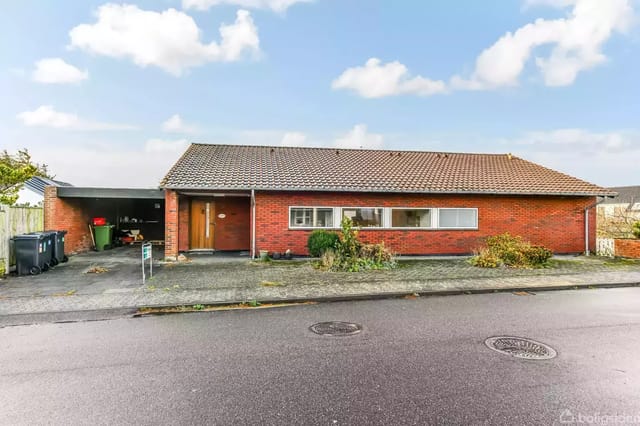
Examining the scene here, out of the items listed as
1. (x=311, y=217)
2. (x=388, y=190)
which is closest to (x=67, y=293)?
(x=311, y=217)

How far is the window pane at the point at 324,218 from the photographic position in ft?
46.8

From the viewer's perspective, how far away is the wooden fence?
10352 mm

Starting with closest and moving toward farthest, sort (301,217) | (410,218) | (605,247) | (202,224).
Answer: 1. (301,217)
2. (410,218)
3. (605,247)
4. (202,224)

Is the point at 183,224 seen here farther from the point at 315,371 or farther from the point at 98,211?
the point at 315,371

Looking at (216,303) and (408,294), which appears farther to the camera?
(408,294)

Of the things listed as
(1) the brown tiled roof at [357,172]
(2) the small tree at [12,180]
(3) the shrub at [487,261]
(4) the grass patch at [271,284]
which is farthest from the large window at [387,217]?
→ (2) the small tree at [12,180]

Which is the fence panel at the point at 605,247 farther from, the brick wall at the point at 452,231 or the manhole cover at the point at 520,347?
the manhole cover at the point at 520,347

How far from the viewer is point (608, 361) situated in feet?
14.9

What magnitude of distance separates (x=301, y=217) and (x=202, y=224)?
4.44 m

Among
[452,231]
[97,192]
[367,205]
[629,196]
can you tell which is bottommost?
[452,231]

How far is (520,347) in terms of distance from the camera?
5.07 meters

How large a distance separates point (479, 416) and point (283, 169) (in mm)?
13132

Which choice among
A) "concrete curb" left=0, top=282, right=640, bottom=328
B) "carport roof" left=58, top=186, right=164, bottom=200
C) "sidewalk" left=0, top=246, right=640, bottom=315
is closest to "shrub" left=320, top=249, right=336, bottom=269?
"sidewalk" left=0, top=246, right=640, bottom=315

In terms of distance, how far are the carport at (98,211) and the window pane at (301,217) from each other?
5.34 m
